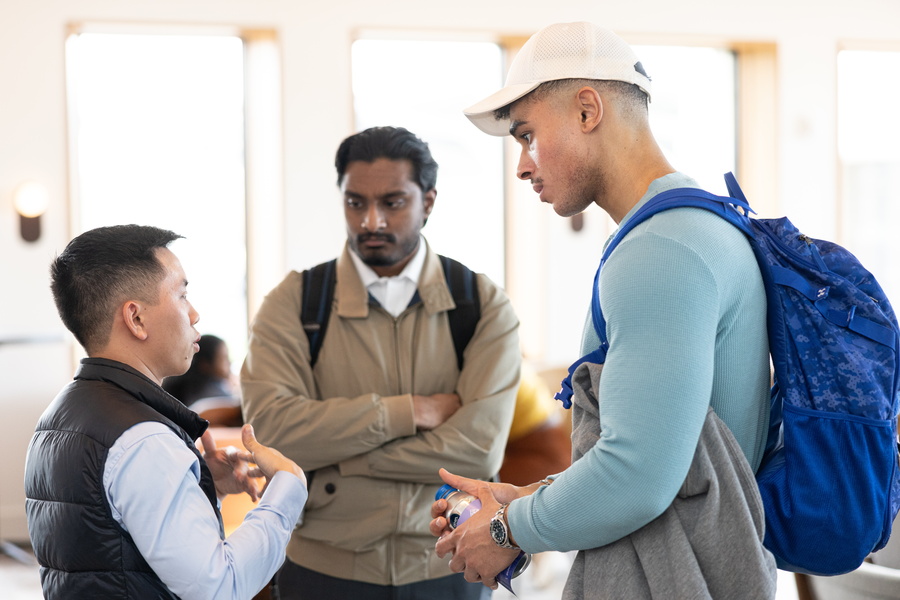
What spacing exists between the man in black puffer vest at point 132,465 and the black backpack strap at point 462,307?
71 cm

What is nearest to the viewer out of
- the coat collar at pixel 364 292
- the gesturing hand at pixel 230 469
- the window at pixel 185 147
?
the gesturing hand at pixel 230 469

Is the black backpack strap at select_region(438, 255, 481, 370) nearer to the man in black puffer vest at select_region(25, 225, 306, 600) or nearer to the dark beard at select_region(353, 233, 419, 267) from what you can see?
the dark beard at select_region(353, 233, 419, 267)

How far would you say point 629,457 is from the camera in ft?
3.93

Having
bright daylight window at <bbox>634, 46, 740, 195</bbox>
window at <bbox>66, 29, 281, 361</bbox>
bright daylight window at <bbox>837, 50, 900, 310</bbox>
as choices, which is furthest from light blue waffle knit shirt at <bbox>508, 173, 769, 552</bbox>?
bright daylight window at <bbox>837, 50, 900, 310</bbox>

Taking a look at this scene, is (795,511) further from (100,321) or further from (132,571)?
(100,321)

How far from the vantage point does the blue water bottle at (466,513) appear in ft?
4.53

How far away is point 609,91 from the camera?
1383mm

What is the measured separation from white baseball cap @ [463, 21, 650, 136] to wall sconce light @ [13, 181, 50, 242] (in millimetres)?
5039

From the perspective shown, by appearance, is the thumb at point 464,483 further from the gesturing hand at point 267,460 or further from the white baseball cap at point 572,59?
the white baseball cap at point 572,59

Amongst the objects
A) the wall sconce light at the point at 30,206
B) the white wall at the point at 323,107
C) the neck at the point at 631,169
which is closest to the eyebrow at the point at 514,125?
the neck at the point at 631,169

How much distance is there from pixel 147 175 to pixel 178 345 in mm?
5137

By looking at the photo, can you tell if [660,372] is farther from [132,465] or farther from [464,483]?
[132,465]

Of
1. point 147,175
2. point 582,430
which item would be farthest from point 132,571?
Result: point 147,175

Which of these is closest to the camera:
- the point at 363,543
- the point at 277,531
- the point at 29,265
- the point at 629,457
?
the point at 629,457
